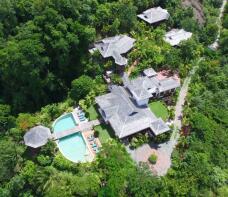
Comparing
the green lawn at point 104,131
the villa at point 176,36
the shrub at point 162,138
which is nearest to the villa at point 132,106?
the shrub at point 162,138

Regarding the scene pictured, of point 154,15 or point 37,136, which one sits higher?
point 154,15

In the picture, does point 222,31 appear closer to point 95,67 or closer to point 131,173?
point 95,67

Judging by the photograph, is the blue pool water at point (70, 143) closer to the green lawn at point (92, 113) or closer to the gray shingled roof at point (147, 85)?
the green lawn at point (92, 113)

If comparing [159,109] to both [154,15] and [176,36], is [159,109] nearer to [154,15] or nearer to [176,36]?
[176,36]

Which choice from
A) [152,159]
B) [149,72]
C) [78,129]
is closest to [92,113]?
[78,129]

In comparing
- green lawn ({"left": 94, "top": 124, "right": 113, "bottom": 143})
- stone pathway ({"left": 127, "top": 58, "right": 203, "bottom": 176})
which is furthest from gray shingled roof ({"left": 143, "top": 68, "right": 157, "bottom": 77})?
green lawn ({"left": 94, "top": 124, "right": 113, "bottom": 143})

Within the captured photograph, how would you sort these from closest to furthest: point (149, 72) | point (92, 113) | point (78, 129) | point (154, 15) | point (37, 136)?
point (37, 136) → point (78, 129) → point (92, 113) → point (149, 72) → point (154, 15)
